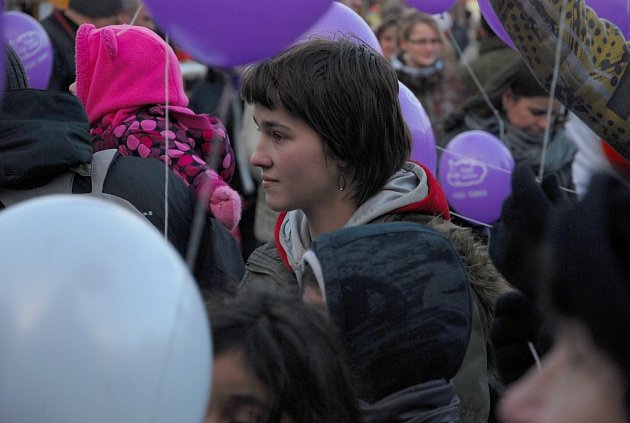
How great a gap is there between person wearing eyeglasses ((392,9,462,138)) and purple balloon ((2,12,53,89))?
229cm

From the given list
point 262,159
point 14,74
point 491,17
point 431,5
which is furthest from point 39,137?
point 431,5

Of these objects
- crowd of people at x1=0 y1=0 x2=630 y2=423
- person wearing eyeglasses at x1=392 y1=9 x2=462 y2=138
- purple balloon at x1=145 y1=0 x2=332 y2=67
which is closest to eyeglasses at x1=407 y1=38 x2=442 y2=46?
person wearing eyeglasses at x1=392 y1=9 x2=462 y2=138

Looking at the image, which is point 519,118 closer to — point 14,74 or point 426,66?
point 426,66

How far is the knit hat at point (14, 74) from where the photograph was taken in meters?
2.62

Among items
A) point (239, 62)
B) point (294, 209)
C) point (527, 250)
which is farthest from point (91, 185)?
point (527, 250)

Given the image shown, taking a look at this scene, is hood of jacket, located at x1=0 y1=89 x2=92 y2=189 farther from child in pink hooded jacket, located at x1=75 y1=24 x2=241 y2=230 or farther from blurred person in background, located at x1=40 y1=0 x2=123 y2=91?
blurred person in background, located at x1=40 y1=0 x2=123 y2=91

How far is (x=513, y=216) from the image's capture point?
147 centimetres

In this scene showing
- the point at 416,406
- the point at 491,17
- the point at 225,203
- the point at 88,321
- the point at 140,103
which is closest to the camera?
the point at 88,321

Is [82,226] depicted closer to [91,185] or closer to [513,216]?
[513,216]

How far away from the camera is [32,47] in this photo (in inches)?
185

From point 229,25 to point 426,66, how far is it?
16.4 feet

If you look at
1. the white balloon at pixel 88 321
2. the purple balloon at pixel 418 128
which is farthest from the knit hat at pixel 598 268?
the purple balloon at pixel 418 128

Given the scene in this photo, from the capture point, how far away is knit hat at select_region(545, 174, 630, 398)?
45.2 inches

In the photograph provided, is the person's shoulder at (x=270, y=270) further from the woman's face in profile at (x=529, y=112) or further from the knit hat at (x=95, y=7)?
the knit hat at (x=95, y=7)
